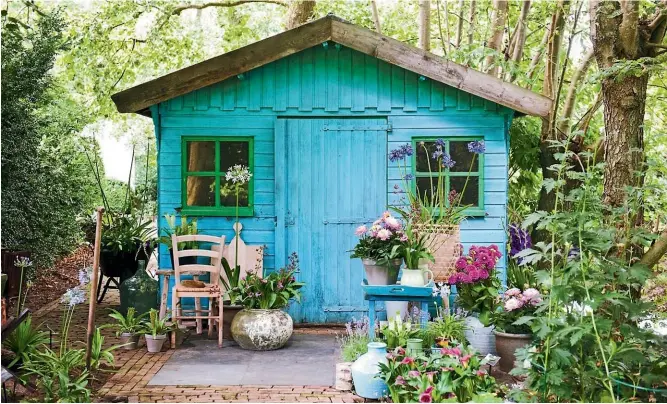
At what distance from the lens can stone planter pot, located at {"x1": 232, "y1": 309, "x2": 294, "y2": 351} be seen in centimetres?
721

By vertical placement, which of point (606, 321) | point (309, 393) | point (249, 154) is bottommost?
point (309, 393)

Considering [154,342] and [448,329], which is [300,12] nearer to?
[154,342]

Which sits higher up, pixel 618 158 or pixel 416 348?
pixel 618 158

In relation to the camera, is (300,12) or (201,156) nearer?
(201,156)

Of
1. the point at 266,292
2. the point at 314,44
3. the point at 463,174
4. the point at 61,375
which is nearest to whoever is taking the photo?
the point at 61,375

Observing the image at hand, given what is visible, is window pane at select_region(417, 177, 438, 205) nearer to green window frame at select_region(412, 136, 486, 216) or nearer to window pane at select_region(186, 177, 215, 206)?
green window frame at select_region(412, 136, 486, 216)

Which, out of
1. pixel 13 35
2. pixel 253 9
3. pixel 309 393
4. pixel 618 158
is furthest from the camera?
pixel 253 9

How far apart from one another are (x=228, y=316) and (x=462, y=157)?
3.17 meters

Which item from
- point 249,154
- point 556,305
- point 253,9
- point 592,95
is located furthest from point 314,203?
point 253,9

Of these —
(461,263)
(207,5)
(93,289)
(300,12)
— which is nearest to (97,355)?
Answer: (93,289)

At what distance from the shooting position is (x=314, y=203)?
8469 millimetres

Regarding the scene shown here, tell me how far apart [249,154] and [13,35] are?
11.4 ft

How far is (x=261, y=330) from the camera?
7.21m

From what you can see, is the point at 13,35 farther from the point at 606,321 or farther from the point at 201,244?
the point at 606,321
